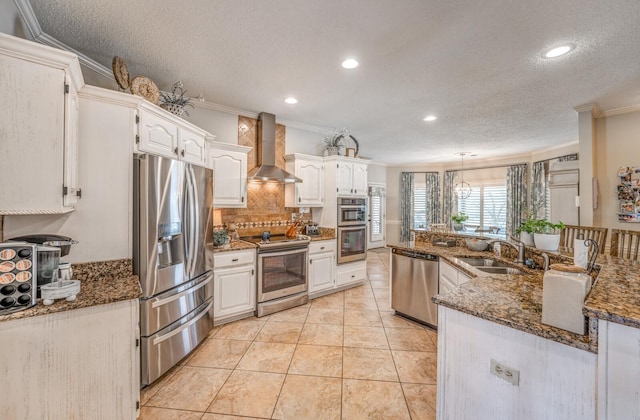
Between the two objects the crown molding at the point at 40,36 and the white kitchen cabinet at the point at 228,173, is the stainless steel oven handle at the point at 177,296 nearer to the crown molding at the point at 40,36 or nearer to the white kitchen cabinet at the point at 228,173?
the white kitchen cabinet at the point at 228,173

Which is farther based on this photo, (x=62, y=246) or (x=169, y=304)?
(x=169, y=304)

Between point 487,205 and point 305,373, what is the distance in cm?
718

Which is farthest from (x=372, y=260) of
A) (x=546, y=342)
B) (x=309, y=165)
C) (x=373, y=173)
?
(x=546, y=342)

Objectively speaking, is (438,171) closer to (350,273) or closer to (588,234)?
(350,273)

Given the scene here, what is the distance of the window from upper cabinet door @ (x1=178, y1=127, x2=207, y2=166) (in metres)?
7.35

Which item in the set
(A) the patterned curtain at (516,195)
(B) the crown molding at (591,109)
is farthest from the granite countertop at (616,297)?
(A) the patterned curtain at (516,195)

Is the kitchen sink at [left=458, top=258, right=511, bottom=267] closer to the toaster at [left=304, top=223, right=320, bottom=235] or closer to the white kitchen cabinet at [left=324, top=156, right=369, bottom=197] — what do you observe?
the white kitchen cabinet at [left=324, top=156, right=369, bottom=197]

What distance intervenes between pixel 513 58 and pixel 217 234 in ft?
11.3

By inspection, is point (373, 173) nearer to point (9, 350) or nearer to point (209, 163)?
point (209, 163)

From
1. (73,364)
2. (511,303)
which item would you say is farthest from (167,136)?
(511,303)

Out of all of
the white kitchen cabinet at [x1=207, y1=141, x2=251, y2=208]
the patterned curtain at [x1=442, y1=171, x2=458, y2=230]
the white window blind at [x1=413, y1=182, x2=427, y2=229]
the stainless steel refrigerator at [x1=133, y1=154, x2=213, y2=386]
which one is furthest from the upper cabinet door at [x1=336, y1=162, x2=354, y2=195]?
the patterned curtain at [x1=442, y1=171, x2=458, y2=230]

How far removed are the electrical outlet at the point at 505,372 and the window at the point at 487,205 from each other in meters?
7.06

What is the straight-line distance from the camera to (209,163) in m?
3.17

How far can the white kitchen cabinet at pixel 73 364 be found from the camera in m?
1.29
